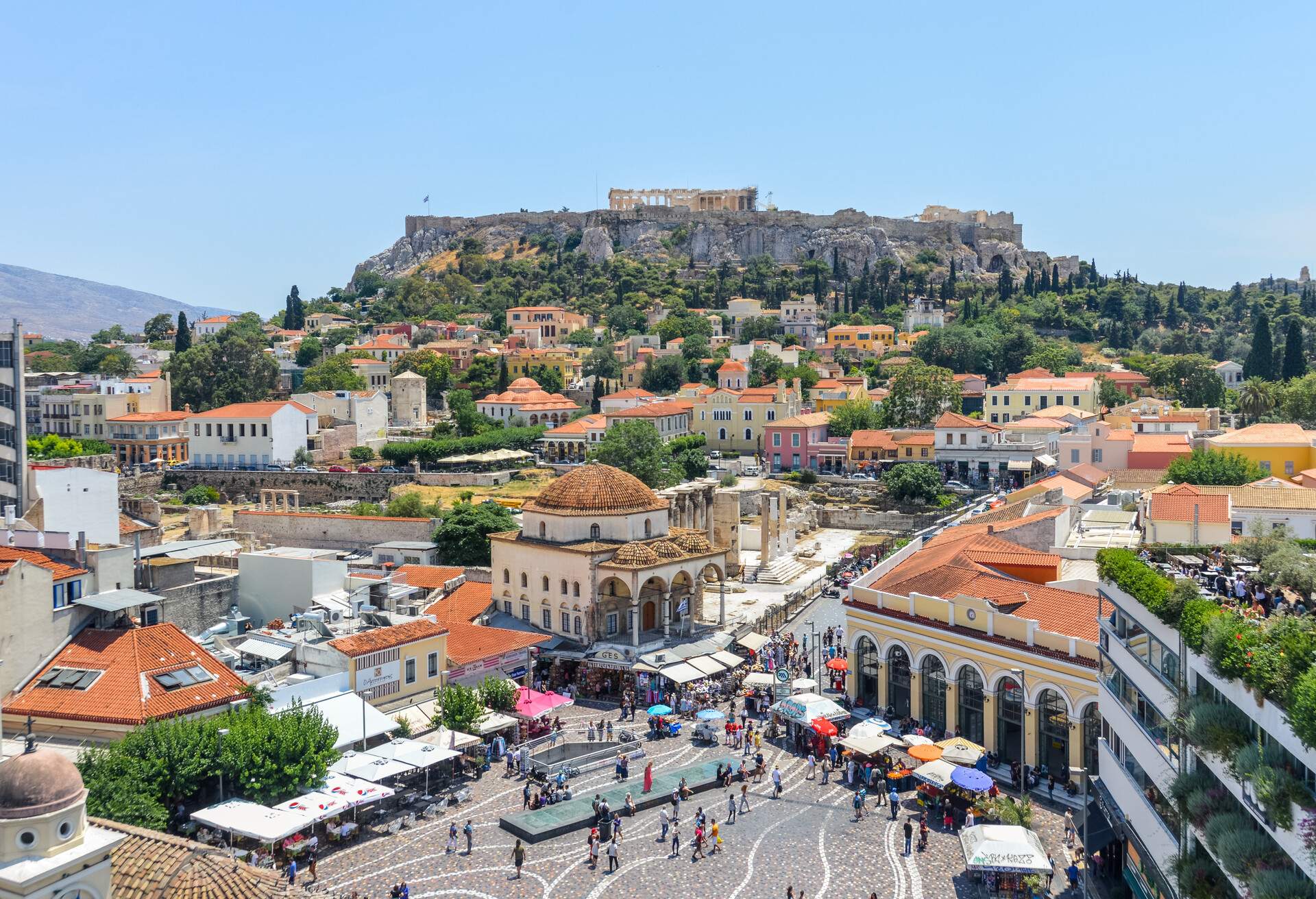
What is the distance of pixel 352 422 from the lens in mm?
78688

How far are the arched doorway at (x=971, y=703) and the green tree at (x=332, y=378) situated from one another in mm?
69839

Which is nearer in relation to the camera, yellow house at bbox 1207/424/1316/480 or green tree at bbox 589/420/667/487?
yellow house at bbox 1207/424/1316/480

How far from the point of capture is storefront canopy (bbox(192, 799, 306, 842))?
67.1ft

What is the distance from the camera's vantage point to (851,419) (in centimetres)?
7775

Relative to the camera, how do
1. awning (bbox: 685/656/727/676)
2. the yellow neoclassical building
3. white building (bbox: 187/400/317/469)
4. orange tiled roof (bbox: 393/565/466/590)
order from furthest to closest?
1. white building (bbox: 187/400/317/469)
2. orange tiled roof (bbox: 393/565/466/590)
3. awning (bbox: 685/656/727/676)
4. the yellow neoclassical building

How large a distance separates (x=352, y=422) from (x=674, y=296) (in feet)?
171

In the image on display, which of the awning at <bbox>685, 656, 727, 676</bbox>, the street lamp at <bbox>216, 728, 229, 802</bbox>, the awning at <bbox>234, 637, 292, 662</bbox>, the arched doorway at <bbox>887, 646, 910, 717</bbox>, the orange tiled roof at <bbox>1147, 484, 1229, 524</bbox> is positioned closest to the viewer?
the street lamp at <bbox>216, 728, 229, 802</bbox>

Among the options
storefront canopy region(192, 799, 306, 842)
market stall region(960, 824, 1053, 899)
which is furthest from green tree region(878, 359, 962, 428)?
storefront canopy region(192, 799, 306, 842)

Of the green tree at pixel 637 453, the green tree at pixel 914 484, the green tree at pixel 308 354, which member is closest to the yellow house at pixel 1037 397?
the green tree at pixel 914 484

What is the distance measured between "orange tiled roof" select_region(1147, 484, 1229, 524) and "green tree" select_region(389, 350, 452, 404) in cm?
6717

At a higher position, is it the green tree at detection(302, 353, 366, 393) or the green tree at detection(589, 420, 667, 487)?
the green tree at detection(302, 353, 366, 393)

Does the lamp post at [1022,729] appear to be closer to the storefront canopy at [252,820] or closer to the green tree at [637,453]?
the storefront canopy at [252,820]

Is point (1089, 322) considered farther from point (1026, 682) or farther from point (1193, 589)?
point (1193, 589)

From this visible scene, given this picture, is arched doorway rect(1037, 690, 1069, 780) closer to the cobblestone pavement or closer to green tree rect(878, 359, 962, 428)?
the cobblestone pavement
